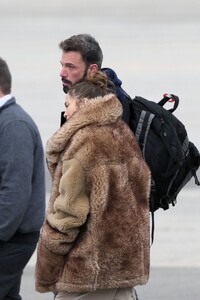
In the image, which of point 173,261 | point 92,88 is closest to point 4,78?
point 92,88

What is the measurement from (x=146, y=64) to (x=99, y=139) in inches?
236

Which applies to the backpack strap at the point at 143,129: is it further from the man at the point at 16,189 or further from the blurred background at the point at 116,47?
the blurred background at the point at 116,47

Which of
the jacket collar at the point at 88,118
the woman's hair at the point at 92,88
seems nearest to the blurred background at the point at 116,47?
the woman's hair at the point at 92,88

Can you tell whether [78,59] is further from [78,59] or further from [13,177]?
[13,177]

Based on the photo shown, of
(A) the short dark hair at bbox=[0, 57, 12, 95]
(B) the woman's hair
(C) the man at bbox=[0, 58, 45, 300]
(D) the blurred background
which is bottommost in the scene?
(D) the blurred background

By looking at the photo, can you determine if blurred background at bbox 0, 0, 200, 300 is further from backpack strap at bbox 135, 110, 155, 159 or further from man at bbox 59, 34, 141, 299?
backpack strap at bbox 135, 110, 155, 159

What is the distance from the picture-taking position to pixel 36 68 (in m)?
10.0

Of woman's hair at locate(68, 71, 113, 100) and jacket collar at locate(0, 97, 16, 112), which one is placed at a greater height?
woman's hair at locate(68, 71, 113, 100)

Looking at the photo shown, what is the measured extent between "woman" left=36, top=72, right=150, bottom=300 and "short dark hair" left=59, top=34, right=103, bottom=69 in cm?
55

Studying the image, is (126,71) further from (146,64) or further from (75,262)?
(75,262)

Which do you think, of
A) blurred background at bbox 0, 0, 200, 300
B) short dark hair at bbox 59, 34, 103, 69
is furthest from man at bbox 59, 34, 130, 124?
blurred background at bbox 0, 0, 200, 300

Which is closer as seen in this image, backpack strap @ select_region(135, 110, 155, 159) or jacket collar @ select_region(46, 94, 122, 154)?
jacket collar @ select_region(46, 94, 122, 154)

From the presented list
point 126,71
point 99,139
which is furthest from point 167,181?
point 126,71

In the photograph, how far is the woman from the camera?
3996 millimetres
